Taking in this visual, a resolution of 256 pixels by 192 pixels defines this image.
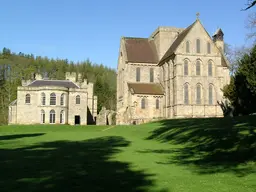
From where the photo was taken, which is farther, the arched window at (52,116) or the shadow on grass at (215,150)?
the arched window at (52,116)

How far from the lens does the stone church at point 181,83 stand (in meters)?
50.2

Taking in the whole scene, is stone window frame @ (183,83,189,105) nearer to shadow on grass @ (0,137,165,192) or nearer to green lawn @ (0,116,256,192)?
green lawn @ (0,116,256,192)

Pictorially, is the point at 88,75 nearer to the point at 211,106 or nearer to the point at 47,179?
the point at 211,106

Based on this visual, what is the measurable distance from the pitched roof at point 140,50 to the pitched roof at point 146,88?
3899mm

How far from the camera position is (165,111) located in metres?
52.3

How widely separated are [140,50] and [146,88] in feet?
25.3

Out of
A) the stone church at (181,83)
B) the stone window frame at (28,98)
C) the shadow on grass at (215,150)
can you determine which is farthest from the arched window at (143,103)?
the shadow on grass at (215,150)

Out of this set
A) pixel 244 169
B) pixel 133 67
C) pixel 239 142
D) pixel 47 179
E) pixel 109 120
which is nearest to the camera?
pixel 47 179

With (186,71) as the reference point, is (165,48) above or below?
above

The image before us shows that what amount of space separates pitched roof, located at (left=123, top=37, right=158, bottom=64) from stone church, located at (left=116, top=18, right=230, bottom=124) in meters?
0.47

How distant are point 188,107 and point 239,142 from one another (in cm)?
3195

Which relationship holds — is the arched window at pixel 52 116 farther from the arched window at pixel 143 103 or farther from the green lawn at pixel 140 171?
the green lawn at pixel 140 171

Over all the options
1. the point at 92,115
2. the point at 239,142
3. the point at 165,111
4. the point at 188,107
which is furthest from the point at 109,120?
the point at 239,142

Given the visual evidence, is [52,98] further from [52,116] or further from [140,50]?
[140,50]
